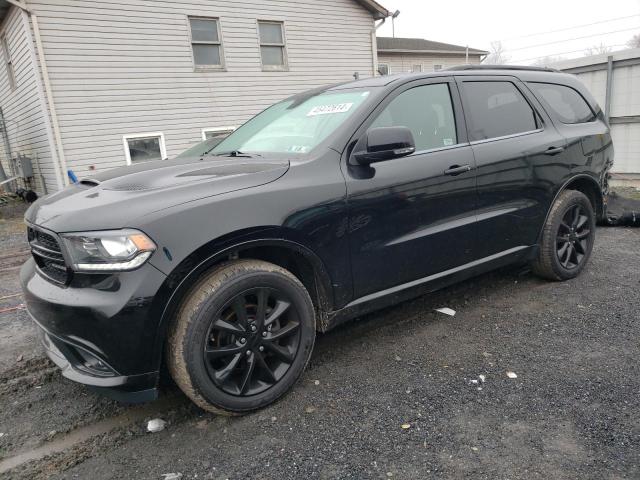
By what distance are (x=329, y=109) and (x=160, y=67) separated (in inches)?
354

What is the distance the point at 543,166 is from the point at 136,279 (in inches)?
126

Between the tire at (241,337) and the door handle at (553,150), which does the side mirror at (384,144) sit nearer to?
the tire at (241,337)

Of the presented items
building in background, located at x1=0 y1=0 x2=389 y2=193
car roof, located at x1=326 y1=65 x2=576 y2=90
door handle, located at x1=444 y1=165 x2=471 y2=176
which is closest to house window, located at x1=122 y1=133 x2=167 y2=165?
building in background, located at x1=0 y1=0 x2=389 y2=193

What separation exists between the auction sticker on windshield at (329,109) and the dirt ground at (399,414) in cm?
159

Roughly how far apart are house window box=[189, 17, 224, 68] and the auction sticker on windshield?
907 cm

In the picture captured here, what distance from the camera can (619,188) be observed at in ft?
26.8

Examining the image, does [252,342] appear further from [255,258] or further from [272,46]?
[272,46]

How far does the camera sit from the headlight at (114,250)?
211cm

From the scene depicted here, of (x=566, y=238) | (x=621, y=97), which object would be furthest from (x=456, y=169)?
(x=621, y=97)

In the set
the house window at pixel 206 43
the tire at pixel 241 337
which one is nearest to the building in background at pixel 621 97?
the house window at pixel 206 43

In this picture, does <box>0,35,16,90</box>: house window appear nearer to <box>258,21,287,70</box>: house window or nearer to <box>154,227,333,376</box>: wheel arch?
<box>258,21,287,70</box>: house window

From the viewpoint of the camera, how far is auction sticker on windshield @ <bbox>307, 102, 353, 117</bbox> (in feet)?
10.0

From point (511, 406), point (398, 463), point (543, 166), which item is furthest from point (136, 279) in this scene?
point (543, 166)

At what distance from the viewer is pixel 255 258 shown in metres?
2.62
